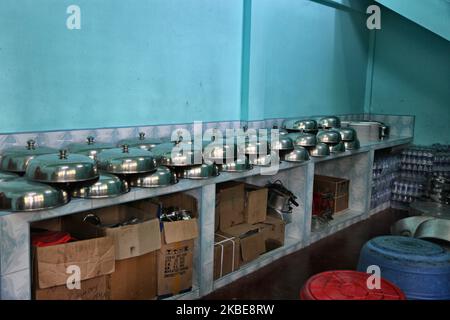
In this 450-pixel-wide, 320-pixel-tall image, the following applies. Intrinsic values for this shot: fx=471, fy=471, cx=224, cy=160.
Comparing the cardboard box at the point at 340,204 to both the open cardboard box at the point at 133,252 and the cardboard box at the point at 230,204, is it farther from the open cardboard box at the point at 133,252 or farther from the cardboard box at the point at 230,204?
the open cardboard box at the point at 133,252

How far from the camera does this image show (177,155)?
3260 millimetres

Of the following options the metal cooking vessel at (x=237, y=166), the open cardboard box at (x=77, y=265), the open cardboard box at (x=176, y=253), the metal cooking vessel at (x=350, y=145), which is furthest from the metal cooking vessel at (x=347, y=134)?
the open cardboard box at (x=77, y=265)

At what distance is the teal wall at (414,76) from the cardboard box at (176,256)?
15.7 ft

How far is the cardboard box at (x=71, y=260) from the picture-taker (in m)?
2.53

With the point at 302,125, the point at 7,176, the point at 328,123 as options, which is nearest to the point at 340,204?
the point at 328,123

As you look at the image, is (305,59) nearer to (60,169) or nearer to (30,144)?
(30,144)

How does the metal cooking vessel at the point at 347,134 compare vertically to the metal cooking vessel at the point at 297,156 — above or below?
above

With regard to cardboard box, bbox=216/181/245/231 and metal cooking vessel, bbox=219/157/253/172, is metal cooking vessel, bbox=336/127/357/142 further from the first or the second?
metal cooking vessel, bbox=219/157/253/172

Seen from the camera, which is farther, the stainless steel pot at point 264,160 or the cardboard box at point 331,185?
the cardboard box at point 331,185

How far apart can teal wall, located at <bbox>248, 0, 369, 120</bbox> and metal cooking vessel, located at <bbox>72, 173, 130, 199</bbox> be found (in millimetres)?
2416

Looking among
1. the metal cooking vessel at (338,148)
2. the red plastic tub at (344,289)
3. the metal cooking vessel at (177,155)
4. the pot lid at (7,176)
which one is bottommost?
the red plastic tub at (344,289)

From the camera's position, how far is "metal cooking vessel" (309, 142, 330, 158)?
4605mm

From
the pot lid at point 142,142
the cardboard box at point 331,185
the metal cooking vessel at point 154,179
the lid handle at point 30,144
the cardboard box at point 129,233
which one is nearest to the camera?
the cardboard box at point 129,233

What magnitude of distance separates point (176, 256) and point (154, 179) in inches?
23.9
